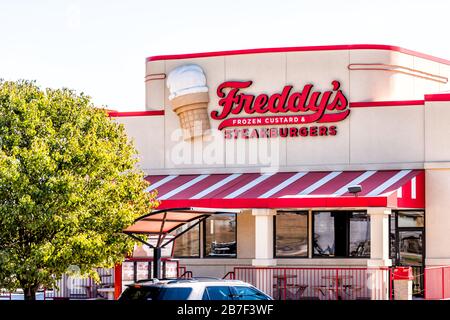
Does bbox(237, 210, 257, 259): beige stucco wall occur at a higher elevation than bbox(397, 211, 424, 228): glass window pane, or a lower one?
lower

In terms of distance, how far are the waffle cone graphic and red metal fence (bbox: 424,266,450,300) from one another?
10749 millimetres

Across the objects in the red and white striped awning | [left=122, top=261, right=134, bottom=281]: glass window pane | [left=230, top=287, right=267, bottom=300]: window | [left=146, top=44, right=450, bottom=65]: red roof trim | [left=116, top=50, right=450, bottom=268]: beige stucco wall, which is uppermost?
[left=146, top=44, right=450, bottom=65]: red roof trim

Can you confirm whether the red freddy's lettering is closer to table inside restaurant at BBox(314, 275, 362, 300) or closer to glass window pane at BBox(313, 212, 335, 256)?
glass window pane at BBox(313, 212, 335, 256)

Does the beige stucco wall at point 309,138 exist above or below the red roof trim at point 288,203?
above

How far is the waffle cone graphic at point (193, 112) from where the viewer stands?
38312mm

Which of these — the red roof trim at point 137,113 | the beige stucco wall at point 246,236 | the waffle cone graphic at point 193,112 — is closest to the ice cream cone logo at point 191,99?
the waffle cone graphic at point 193,112

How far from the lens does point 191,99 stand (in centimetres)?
3834

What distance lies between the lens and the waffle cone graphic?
38312 millimetres

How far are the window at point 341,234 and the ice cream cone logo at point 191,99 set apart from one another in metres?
6.09

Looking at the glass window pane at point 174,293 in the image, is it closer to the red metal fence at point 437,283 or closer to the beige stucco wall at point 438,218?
the red metal fence at point 437,283

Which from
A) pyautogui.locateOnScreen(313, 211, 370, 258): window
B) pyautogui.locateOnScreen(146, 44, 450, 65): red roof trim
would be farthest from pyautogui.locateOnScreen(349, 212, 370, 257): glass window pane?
pyautogui.locateOnScreen(146, 44, 450, 65): red roof trim

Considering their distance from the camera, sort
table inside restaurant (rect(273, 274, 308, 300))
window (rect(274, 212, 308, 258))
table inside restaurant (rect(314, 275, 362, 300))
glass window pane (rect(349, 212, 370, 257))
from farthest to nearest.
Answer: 1. window (rect(274, 212, 308, 258))
2. glass window pane (rect(349, 212, 370, 257))
3. table inside restaurant (rect(273, 274, 308, 300))
4. table inside restaurant (rect(314, 275, 362, 300))
